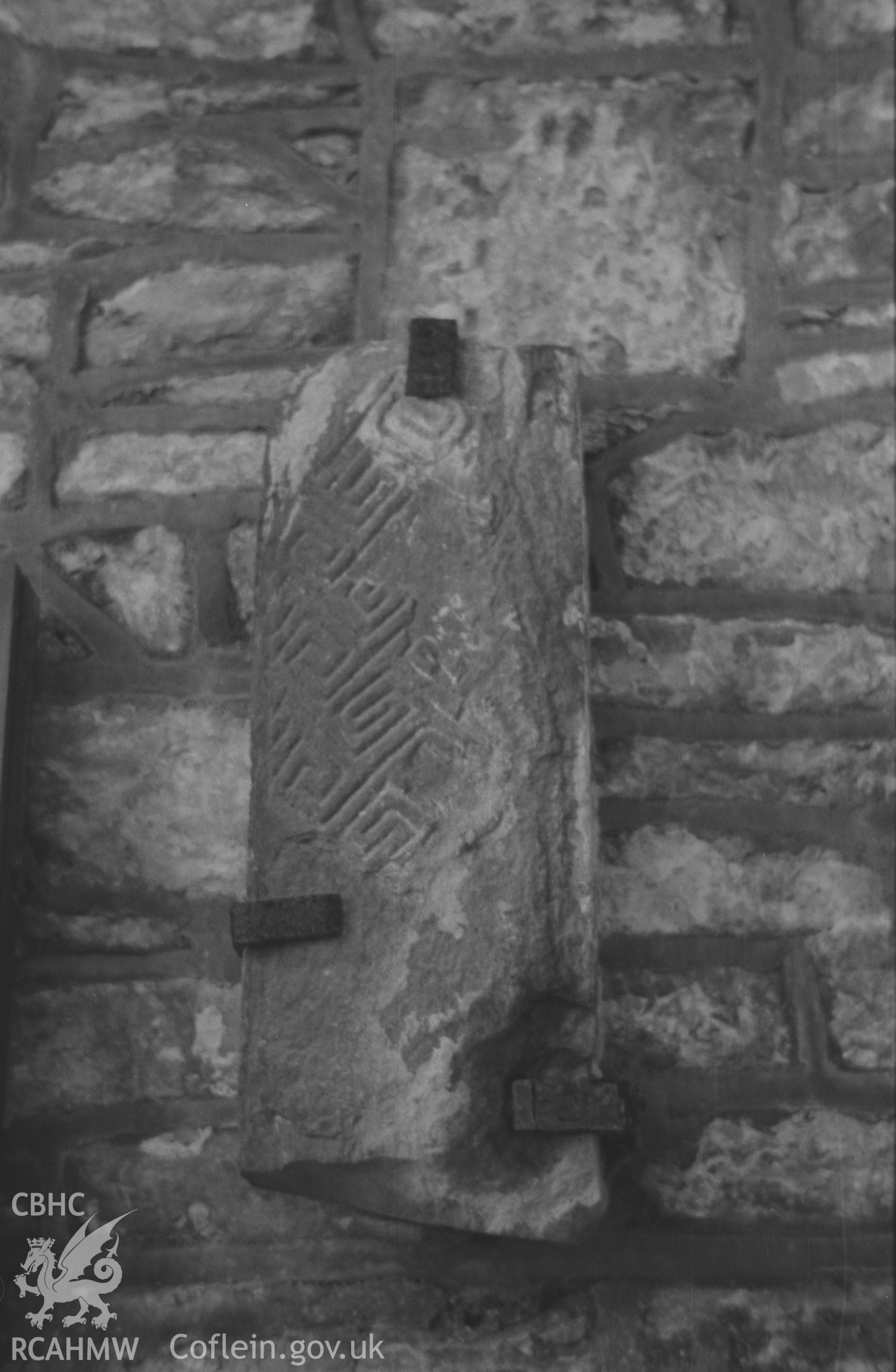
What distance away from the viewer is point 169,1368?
1824 mm

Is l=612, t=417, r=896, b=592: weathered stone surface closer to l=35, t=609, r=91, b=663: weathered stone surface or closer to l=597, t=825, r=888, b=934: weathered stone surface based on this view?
l=597, t=825, r=888, b=934: weathered stone surface

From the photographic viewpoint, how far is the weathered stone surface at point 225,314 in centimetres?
226

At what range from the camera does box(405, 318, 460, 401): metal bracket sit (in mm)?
1867

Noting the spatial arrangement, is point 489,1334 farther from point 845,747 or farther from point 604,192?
point 604,192

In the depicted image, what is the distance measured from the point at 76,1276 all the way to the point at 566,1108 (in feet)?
2.29

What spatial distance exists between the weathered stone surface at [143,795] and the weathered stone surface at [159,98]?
0.98m

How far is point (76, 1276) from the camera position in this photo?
189 centimetres

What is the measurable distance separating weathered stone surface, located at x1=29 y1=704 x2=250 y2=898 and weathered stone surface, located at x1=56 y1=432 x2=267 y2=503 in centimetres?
33

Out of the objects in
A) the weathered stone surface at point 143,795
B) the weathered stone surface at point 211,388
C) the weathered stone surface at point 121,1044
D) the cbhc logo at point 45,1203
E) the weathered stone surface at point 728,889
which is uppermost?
the weathered stone surface at point 211,388

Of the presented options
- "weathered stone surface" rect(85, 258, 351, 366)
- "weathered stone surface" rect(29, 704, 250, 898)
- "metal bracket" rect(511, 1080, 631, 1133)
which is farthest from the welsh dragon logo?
"weathered stone surface" rect(85, 258, 351, 366)

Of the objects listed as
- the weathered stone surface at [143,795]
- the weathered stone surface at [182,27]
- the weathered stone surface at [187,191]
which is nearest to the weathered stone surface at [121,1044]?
the weathered stone surface at [143,795]

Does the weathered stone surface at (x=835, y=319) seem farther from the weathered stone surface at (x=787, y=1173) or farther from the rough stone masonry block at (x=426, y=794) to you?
the weathered stone surface at (x=787, y=1173)

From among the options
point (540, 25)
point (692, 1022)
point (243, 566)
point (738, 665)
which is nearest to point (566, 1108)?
point (692, 1022)

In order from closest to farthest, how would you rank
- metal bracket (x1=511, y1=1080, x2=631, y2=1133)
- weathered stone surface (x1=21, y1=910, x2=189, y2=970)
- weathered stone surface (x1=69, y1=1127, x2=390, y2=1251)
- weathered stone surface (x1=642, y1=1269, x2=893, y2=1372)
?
metal bracket (x1=511, y1=1080, x2=631, y2=1133), weathered stone surface (x1=642, y1=1269, x2=893, y2=1372), weathered stone surface (x1=69, y1=1127, x2=390, y2=1251), weathered stone surface (x1=21, y1=910, x2=189, y2=970)
